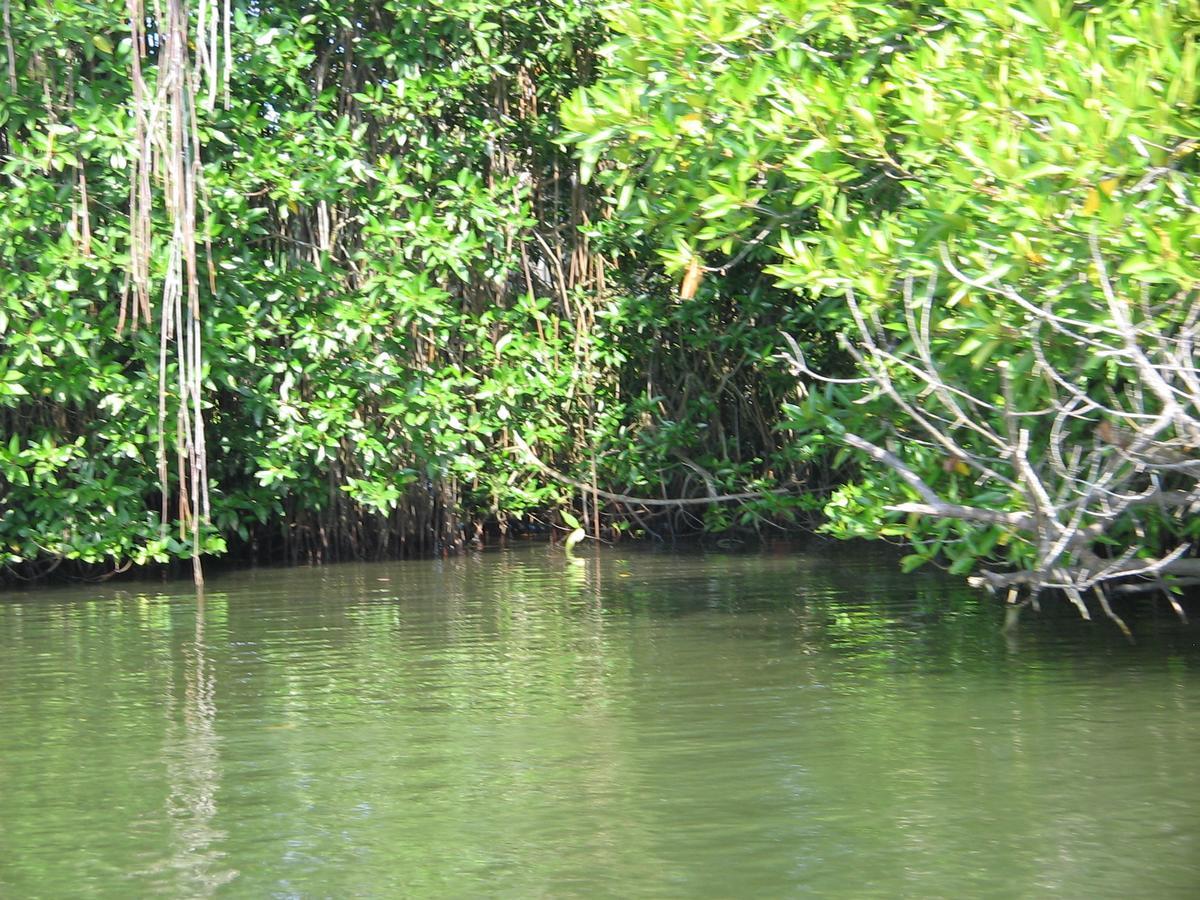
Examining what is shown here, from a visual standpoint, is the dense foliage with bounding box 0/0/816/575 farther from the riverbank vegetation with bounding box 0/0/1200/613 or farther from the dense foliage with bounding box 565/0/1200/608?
the dense foliage with bounding box 565/0/1200/608

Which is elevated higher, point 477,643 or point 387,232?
point 387,232

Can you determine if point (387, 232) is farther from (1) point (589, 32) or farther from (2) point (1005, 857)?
(2) point (1005, 857)

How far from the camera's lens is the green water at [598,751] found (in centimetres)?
419

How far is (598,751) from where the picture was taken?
534 cm

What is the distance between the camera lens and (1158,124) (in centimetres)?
557

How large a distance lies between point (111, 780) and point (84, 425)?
15.3 ft

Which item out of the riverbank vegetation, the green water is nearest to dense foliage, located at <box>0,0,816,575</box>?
the riverbank vegetation

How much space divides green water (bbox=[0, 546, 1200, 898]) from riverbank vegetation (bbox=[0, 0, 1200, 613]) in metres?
0.59

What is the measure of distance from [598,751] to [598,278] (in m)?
6.47

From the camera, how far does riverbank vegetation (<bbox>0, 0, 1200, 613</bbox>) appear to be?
6039 mm

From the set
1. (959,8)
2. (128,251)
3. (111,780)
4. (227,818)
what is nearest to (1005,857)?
(227,818)

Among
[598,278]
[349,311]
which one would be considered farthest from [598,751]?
[598,278]

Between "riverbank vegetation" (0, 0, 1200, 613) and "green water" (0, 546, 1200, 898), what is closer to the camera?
"green water" (0, 546, 1200, 898)

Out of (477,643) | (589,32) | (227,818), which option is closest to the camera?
(227,818)
